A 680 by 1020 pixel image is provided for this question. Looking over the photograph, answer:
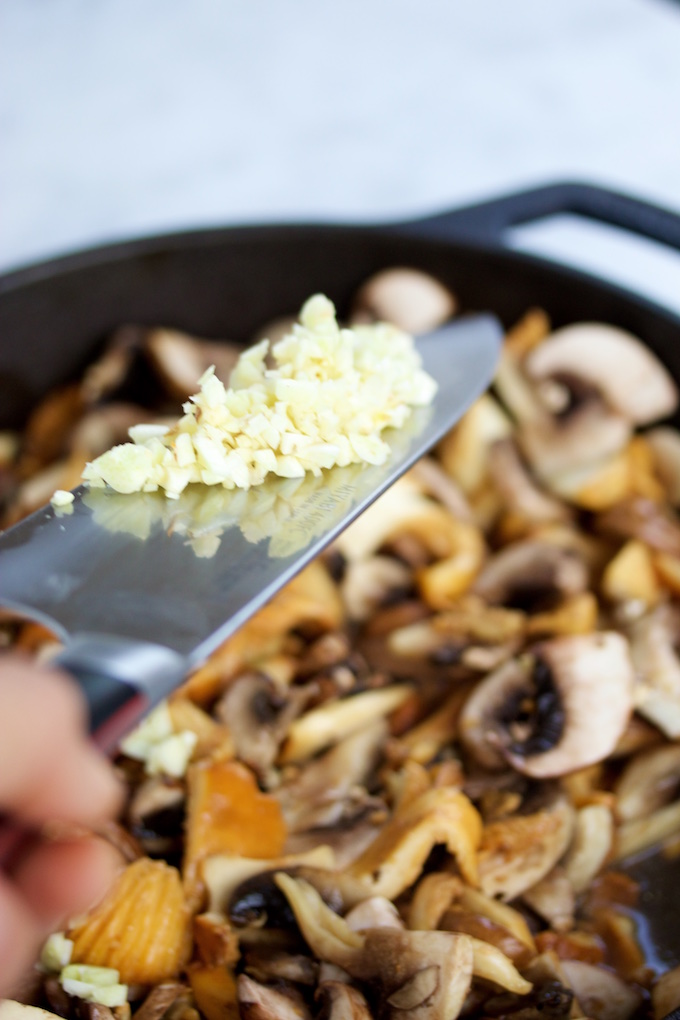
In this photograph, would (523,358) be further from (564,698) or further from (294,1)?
(294,1)

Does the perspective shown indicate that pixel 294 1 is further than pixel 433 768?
Yes

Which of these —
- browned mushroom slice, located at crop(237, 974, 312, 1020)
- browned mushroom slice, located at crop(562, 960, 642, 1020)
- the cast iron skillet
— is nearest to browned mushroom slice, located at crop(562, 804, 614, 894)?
browned mushroom slice, located at crop(562, 960, 642, 1020)

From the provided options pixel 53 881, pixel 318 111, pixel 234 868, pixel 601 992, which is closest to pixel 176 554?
pixel 53 881

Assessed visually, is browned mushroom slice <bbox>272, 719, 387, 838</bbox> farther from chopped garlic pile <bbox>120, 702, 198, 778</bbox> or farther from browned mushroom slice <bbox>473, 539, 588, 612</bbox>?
browned mushroom slice <bbox>473, 539, 588, 612</bbox>

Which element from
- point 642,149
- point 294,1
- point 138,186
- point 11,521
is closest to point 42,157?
point 138,186

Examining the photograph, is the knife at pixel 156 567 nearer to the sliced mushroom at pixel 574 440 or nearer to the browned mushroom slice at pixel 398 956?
the browned mushroom slice at pixel 398 956

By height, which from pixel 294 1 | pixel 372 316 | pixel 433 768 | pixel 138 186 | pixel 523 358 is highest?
pixel 294 1
